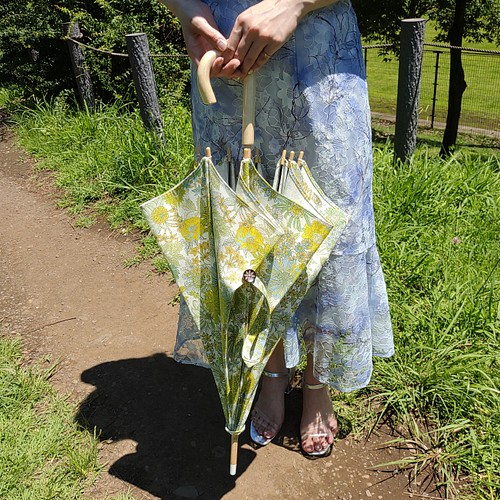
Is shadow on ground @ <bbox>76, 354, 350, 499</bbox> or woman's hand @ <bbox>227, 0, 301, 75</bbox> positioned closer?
woman's hand @ <bbox>227, 0, 301, 75</bbox>

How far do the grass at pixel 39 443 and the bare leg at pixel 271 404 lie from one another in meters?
0.62

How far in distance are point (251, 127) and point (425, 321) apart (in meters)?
1.34

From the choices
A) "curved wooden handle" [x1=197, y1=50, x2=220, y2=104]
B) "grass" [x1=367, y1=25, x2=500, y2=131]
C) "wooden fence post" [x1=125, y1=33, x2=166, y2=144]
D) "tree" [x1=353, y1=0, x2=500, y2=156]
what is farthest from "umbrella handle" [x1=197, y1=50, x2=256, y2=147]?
"grass" [x1=367, y1=25, x2=500, y2=131]

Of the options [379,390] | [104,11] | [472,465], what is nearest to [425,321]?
[379,390]

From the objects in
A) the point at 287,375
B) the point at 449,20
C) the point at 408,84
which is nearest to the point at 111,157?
the point at 408,84

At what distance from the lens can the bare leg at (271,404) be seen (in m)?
2.02

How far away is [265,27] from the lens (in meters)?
1.29

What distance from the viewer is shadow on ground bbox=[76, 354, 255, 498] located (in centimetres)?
190

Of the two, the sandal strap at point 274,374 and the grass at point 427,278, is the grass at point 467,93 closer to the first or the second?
the grass at point 427,278

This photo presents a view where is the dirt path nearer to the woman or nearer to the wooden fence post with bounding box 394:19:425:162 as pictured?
the woman

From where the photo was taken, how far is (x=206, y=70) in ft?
4.29

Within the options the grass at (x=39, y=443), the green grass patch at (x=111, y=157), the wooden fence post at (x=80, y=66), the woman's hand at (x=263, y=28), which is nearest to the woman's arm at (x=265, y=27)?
the woman's hand at (x=263, y=28)

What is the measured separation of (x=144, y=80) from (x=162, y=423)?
2848 mm

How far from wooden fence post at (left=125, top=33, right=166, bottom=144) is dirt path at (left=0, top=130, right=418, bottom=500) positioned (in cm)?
103
